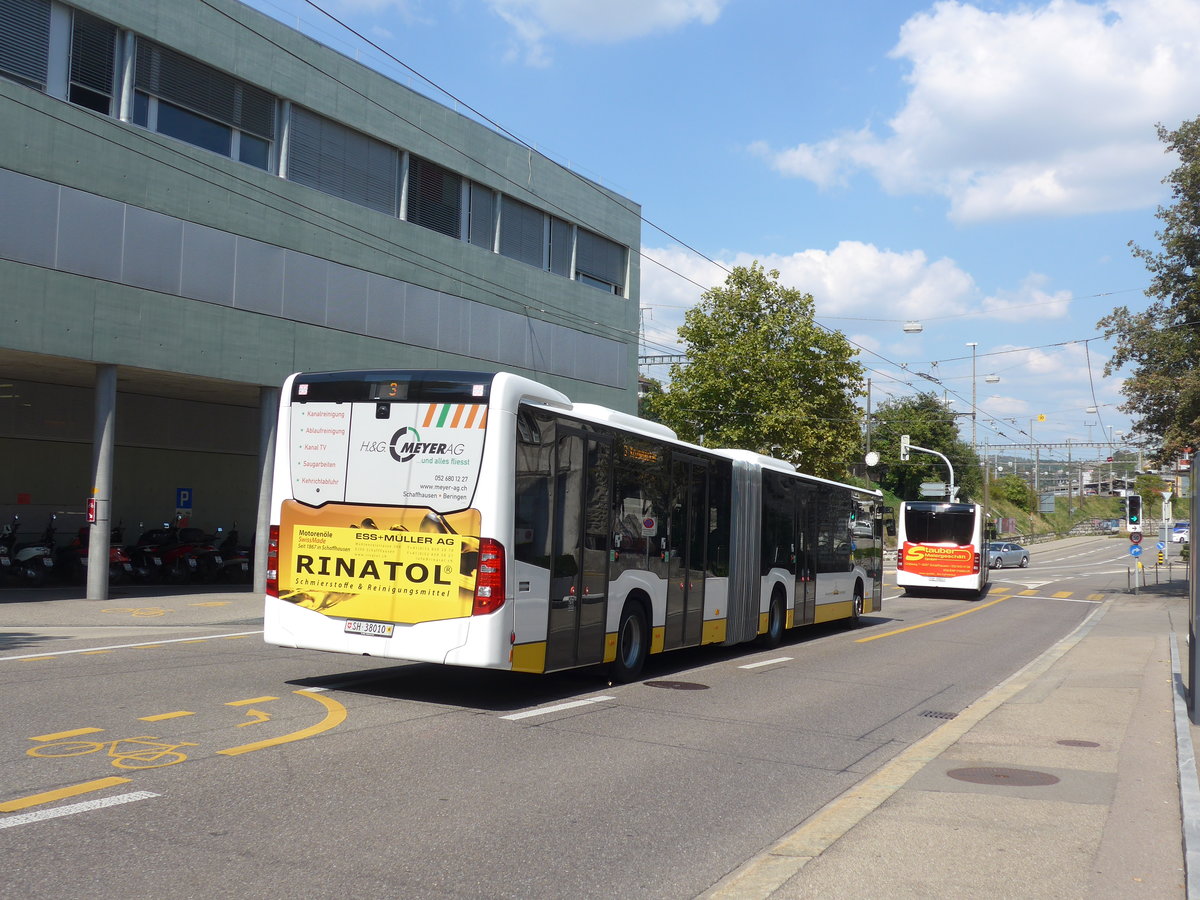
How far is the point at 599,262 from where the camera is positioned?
36.3 metres

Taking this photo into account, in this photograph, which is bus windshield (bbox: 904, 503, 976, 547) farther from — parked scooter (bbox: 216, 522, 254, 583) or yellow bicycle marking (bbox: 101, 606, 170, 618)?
yellow bicycle marking (bbox: 101, 606, 170, 618)

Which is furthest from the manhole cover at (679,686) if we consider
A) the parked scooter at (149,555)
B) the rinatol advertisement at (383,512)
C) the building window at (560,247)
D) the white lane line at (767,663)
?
the building window at (560,247)

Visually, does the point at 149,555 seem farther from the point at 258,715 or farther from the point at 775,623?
the point at 258,715

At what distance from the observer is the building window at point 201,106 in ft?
72.3

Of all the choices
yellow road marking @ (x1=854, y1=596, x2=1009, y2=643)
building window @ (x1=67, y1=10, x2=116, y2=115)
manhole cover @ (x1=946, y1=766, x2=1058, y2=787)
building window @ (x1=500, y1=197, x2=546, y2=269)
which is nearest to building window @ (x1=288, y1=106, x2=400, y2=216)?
building window @ (x1=500, y1=197, x2=546, y2=269)

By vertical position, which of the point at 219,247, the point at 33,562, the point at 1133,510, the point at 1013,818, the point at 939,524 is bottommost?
the point at 1013,818

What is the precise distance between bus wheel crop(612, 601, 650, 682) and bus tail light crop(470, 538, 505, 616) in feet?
9.15

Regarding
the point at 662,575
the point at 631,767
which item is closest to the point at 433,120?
the point at 662,575

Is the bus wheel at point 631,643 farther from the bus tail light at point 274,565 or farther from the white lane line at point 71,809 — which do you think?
the white lane line at point 71,809

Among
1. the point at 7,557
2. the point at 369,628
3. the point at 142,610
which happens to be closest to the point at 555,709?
the point at 369,628

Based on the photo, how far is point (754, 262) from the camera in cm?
4309

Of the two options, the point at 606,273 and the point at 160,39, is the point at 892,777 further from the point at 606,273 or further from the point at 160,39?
the point at 606,273

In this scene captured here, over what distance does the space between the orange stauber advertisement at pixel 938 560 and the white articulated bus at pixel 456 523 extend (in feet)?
85.7

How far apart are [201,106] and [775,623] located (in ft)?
51.2
